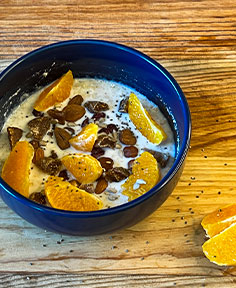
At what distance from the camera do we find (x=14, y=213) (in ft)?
6.21

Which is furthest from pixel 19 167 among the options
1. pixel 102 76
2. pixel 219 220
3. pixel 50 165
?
pixel 219 220

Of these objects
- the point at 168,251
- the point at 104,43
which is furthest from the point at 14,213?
the point at 104,43

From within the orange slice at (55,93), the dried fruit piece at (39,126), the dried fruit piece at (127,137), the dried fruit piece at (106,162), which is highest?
the orange slice at (55,93)

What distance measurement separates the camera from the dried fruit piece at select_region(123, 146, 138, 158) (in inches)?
76.1

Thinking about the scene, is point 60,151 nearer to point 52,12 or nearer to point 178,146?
point 178,146

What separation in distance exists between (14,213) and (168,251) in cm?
50

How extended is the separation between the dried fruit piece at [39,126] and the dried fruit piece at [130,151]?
275mm

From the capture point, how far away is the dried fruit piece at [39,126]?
6.46 ft

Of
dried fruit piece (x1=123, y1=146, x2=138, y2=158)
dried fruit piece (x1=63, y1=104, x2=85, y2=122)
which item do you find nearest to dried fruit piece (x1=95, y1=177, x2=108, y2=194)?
dried fruit piece (x1=123, y1=146, x2=138, y2=158)

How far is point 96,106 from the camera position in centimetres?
204

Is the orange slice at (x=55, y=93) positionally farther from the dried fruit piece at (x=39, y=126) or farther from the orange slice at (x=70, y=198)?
the orange slice at (x=70, y=198)

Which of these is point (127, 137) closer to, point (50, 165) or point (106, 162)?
point (106, 162)

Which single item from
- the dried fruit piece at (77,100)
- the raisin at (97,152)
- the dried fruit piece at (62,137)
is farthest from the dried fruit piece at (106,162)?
the dried fruit piece at (77,100)

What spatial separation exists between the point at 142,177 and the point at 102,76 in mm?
474
